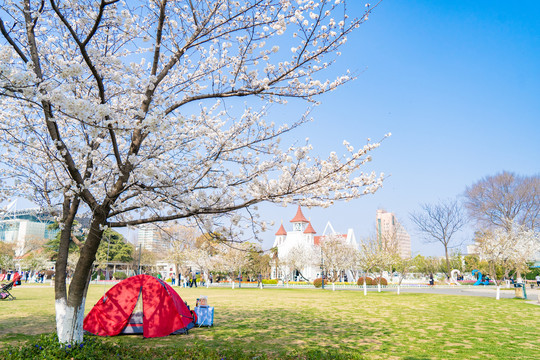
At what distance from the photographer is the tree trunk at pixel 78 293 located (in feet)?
19.9

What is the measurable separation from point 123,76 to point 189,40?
145 centimetres

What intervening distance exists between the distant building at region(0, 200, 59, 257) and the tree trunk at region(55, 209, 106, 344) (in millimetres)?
2158

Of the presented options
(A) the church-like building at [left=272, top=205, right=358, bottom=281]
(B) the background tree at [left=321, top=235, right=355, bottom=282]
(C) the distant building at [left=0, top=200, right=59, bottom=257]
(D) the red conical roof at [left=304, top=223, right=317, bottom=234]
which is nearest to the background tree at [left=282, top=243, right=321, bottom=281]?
(A) the church-like building at [left=272, top=205, right=358, bottom=281]


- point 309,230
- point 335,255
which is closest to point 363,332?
point 335,255

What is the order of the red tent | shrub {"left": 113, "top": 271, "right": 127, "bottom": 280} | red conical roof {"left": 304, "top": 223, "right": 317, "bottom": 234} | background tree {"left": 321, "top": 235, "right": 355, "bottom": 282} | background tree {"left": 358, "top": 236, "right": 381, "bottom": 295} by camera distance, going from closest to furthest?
1. the red tent
2. background tree {"left": 358, "top": 236, "right": 381, "bottom": 295}
3. background tree {"left": 321, "top": 235, "right": 355, "bottom": 282}
4. shrub {"left": 113, "top": 271, "right": 127, "bottom": 280}
5. red conical roof {"left": 304, "top": 223, "right": 317, "bottom": 234}

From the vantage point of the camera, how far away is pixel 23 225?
373ft

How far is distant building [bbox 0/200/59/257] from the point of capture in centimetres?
815

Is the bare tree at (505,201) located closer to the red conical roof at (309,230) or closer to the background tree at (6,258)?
the red conical roof at (309,230)

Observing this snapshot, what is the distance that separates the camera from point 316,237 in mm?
65750

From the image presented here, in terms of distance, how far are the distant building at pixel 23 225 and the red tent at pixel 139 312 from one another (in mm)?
2769

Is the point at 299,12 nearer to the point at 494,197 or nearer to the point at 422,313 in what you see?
the point at 422,313

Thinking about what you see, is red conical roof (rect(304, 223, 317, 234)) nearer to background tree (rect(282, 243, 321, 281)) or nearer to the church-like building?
the church-like building

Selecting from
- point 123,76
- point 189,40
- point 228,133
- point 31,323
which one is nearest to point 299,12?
point 189,40

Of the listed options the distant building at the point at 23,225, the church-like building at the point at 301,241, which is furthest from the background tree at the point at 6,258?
the church-like building at the point at 301,241
